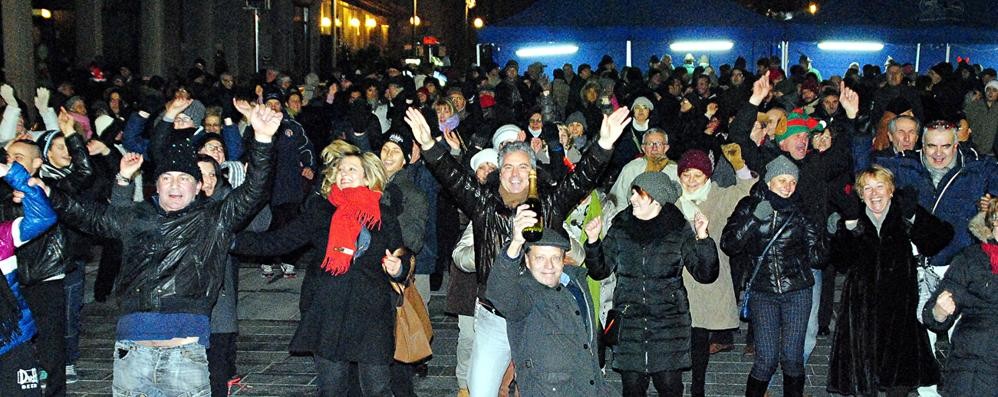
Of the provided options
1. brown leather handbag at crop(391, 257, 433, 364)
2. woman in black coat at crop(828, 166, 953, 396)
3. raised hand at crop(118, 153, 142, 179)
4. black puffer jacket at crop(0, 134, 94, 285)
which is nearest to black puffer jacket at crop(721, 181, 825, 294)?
woman in black coat at crop(828, 166, 953, 396)

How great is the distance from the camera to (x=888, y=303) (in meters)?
7.01

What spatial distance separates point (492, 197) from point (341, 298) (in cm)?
101

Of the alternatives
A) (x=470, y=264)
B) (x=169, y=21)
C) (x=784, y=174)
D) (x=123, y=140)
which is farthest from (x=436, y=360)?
(x=169, y=21)

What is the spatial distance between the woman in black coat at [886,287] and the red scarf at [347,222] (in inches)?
119

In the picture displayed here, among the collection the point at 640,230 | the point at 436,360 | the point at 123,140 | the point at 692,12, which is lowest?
the point at 436,360

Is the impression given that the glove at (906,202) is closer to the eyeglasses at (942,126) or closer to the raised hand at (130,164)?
the eyeglasses at (942,126)

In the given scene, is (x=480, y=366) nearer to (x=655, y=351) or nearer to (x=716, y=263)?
(x=655, y=351)

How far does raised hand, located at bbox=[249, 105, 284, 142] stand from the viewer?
18.2 ft

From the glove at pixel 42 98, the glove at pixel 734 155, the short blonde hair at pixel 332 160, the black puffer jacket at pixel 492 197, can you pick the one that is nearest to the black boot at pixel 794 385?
the black puffer jacket at pixel 492 197

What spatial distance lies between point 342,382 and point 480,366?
0.78 meters

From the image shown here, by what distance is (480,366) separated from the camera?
616 cm

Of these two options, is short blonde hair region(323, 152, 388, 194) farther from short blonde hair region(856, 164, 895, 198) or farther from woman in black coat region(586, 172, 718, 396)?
short blonde hair region(856, 164, 895, 198)

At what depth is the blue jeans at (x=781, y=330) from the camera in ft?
22.8

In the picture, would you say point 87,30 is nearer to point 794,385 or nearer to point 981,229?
point 794,385
